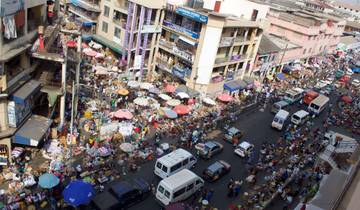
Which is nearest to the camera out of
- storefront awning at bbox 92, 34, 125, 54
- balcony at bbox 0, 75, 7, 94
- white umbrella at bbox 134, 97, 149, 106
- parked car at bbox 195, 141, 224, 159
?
balcony at bbox 0, 75, 7, 94

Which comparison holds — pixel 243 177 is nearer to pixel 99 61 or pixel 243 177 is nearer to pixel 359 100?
pixel 99 61

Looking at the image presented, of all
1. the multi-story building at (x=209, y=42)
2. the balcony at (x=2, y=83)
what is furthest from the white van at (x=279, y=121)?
the balcony at (x=2, y=83)

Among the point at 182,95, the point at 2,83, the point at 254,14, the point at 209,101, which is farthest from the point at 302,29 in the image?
the point at 2,83

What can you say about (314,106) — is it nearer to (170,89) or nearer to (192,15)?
(170,89)

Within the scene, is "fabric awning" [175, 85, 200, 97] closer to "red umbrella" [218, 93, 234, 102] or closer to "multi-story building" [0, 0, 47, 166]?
"red umbrella" [218, 93, 234, 102]

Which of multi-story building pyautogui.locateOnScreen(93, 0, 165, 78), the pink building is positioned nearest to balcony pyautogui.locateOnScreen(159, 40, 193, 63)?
multi-story building pyautogui.locateOnScreen(93, 0, 165, 78)

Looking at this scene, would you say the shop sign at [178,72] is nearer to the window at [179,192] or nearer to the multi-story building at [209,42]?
the multi-story building at [209,42]
